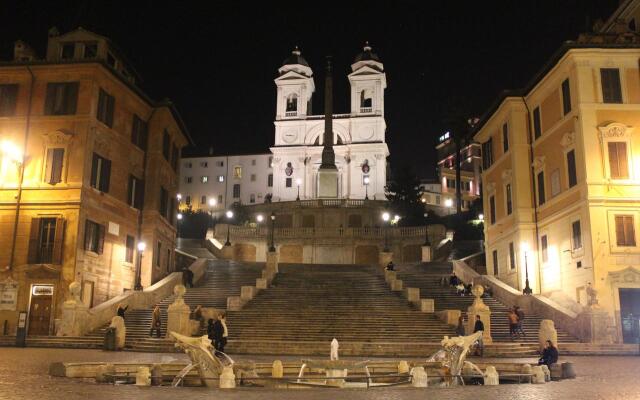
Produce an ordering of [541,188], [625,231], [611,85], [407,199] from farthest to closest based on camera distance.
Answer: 1. [407,199]
2. [541,188]
3. [611,85]
4. [625,231]

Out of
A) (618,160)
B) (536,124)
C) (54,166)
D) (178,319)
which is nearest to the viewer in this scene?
(178,319)

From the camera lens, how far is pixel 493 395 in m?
12.0

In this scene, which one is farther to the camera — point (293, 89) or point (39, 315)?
point (293, 89)

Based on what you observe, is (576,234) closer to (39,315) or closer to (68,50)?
(39,315)

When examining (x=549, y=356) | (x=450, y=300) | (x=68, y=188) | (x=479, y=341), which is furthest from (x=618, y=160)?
(x=68, y=188)

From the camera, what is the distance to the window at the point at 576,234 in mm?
28973

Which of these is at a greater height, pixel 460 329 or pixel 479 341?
pixel 460 329

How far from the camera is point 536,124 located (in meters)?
35.0

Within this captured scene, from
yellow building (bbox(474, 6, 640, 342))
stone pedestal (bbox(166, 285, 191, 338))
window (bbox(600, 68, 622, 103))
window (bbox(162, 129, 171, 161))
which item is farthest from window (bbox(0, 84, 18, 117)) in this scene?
window (bbox(600, 68, 622, 103))

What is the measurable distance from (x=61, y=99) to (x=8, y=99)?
114 inches

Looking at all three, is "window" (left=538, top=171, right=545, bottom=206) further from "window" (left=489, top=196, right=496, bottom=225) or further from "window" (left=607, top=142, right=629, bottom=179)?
"window" (left=489, top=196, right=496, bottom=225)

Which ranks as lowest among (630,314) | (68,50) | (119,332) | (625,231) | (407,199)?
(119,332)

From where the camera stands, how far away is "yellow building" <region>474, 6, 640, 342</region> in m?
27.6

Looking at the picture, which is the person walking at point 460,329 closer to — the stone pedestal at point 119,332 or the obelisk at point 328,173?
the stone pedestal at point 119,332
